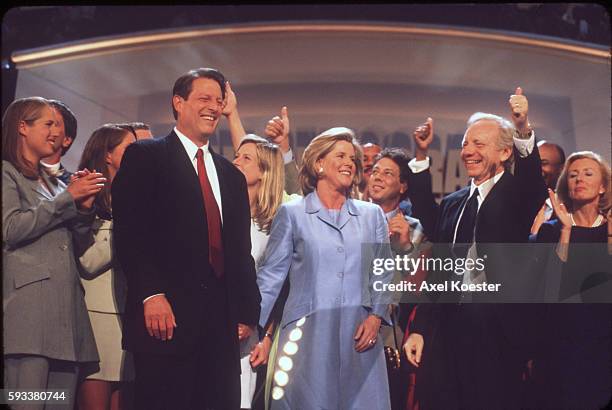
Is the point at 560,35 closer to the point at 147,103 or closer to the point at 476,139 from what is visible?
the point at 476,139

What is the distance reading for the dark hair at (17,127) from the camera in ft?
8.22

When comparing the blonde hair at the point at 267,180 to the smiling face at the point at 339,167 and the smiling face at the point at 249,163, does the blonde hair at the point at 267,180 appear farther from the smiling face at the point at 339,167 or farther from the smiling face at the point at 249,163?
the smiling face at the point at 339,167

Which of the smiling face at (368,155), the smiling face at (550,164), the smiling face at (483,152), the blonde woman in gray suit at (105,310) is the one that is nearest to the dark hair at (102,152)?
the blonde woman in gray suit at (105,310)

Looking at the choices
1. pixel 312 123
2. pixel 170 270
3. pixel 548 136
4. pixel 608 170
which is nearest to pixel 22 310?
pixel 170 270

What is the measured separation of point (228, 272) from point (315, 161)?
0.50 metres

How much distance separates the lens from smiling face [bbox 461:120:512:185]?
2.51 meters

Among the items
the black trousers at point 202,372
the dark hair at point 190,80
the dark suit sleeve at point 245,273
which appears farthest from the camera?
the dark hair at point 190,80

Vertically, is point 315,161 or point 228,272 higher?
point 315,161

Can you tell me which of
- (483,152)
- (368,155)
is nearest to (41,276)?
(368,155)

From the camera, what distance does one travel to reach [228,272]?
7.86ft

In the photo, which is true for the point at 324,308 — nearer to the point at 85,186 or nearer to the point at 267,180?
the point at 267,180

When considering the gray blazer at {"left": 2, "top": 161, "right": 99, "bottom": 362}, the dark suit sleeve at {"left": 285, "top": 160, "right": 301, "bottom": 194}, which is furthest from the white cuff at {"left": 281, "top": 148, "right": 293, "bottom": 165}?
the gray blazer at {"left": 2, "top": 161, "right": 99, "bottom": 362}

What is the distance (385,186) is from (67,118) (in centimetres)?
118

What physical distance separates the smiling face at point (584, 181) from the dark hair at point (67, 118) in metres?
1.81
